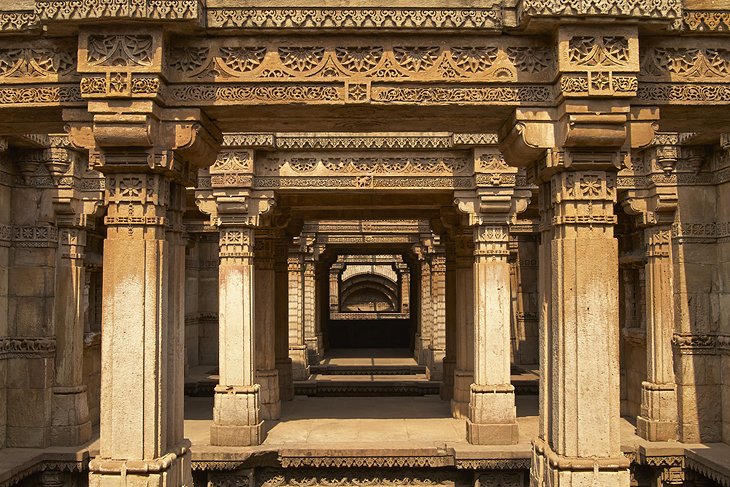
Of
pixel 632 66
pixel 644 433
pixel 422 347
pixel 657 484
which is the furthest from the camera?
pixel 422 347

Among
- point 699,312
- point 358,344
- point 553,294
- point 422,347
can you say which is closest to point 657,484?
point 699,312

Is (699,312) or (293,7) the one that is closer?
(293,7)

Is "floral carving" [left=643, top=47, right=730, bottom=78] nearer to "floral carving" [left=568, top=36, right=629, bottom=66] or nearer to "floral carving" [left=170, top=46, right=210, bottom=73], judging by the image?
"floral carving" [left=568, top=36, right=629, bottom=66]

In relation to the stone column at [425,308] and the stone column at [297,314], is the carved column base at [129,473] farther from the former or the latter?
the stone column at [425,308]

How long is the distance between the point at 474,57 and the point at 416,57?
47 cm

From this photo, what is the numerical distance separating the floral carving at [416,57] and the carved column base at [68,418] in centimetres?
831

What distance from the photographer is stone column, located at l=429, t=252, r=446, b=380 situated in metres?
18.9

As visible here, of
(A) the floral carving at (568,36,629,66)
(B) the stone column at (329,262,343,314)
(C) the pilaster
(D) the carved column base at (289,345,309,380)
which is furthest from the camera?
(B) the stone column at (329,262,343,314)

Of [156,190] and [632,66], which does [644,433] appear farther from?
[156,190]

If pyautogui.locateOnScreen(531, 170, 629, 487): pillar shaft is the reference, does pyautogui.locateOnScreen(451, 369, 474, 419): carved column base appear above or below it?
below

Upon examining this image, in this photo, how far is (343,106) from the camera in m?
5.53

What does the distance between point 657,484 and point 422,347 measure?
41.5 feet

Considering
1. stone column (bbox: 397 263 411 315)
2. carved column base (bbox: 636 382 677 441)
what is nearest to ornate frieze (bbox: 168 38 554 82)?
carved column base (bbox: 636 382 677 441)

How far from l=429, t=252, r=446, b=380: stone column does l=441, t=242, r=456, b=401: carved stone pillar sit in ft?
11.2
